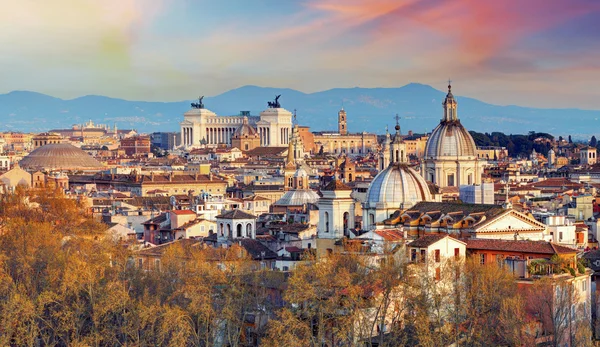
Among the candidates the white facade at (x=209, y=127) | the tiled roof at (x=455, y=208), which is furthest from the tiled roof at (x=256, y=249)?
the white facade at (x=209, y=127)

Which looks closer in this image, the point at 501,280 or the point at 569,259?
the point at 501,280

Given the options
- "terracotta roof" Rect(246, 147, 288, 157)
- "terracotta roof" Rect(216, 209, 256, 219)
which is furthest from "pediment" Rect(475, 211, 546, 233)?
"terracotta roof" Rect(246, 147, 288, 157)

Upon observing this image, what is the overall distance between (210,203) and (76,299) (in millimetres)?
24318

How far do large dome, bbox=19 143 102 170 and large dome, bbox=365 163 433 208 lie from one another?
2872 inches

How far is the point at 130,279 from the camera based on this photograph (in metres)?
36.5

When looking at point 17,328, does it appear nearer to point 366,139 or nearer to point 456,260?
point 456,260

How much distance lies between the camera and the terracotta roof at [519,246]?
34.6m

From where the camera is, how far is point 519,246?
35.2 meters

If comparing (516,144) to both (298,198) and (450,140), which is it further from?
(298,198)

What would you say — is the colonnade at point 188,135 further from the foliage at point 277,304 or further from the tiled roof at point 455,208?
the foliage at point 277,304

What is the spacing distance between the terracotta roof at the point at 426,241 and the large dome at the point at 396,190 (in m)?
6.72

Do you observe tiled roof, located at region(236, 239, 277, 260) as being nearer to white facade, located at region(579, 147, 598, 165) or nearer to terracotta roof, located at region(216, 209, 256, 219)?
terracotta roof, located at region(216, 209, 256, 219)

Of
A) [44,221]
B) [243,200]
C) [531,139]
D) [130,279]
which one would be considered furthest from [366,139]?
[130,279]

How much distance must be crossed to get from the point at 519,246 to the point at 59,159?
86671mm
